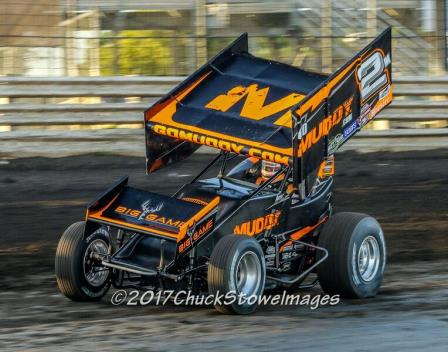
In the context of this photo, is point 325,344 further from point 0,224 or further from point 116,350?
point 0,224

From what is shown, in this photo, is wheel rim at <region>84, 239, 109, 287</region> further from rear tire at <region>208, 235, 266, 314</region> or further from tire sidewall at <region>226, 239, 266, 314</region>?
tire sidewall at <region>226, 239, 266, 314</region>

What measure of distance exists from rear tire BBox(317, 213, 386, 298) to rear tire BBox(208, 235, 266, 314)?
0.69 m

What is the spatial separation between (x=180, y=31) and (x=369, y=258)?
763 cm

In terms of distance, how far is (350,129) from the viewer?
8195 millimetres

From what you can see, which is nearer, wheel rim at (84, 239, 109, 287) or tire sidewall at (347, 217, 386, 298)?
wheel rim at (84, 239, 109, 287)

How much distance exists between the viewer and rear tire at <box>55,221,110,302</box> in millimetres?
7449

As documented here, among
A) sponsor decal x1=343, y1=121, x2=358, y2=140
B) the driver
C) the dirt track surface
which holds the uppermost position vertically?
sponsor decal x1=343, y1=121, x2=358, y2=140

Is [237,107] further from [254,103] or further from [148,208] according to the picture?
[148,208]

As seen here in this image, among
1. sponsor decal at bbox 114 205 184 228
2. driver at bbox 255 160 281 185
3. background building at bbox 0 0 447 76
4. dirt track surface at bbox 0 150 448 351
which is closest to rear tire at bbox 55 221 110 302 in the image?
dirt track surface at bbox 0 150 448 351

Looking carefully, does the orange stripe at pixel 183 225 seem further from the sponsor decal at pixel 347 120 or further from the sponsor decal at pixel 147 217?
the sponsor decal at pixel 347 120

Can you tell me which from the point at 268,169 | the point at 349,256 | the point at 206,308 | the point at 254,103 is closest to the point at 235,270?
the point at 206,308

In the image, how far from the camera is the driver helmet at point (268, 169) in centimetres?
803

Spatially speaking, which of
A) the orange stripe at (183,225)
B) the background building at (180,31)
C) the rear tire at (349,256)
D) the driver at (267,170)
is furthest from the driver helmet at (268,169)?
the background building at (180,31)

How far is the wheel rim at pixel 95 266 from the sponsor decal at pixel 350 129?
2.00 metres
